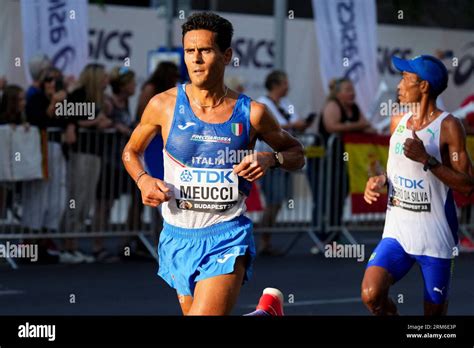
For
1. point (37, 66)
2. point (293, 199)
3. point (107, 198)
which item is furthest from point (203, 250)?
point (293, 199)

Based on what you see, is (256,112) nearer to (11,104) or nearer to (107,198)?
(11,104)

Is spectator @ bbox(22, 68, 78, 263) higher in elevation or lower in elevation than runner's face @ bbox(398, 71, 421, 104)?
lower

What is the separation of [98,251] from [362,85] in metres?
6.07

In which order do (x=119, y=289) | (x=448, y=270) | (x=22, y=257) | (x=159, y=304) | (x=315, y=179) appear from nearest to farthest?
(x=448, y=270) < (x=159, y=304) < (x=119, y=289) < (x=22, y=257) < (x=315, y=179)

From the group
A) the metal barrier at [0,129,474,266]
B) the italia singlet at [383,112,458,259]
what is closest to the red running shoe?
the italia singlet at [383,112,458,259]

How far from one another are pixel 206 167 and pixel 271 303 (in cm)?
132

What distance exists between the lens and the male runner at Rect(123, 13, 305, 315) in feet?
21.4

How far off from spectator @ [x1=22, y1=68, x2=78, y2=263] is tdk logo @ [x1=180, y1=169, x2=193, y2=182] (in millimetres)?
6671

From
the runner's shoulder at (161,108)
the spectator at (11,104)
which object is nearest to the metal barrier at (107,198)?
the spectator at (11,104)

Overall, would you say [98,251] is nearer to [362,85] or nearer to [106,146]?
[106,146]

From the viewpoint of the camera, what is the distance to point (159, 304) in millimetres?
10852

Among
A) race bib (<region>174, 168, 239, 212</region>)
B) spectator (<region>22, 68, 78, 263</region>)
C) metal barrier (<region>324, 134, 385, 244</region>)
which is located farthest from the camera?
metal barrier (<region>324, 134, 385, 244</region>)

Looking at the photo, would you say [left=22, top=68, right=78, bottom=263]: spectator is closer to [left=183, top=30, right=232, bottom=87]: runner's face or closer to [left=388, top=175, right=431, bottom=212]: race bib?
[left=388, top=175, right=431, bottom=212]: race bib
